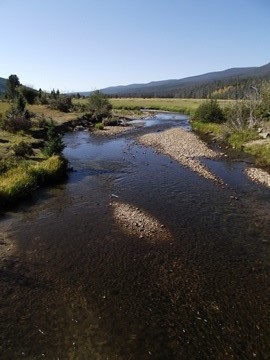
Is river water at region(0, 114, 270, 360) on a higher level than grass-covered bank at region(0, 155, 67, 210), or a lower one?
lower

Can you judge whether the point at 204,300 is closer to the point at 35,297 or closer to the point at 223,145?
the point at 35,297

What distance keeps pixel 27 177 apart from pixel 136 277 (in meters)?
16.4

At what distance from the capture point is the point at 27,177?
2934 cm

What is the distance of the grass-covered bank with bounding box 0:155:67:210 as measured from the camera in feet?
86.4

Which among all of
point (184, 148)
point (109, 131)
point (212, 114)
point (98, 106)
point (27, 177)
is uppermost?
point (27, 177)

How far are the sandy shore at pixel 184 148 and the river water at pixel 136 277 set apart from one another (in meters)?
8.30

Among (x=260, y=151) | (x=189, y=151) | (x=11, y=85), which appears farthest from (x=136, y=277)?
(x=11, y=85)

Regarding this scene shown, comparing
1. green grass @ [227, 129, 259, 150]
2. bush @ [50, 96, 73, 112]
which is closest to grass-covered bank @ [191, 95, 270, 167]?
green grass @ [227, 129, 259, 150]

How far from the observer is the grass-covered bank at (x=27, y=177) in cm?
2634

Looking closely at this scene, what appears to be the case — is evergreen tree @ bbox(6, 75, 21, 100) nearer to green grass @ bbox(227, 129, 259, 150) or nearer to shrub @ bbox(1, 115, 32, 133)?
shrub @ bbox(1, 115, 32, 133)

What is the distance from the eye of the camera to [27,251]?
19516mm

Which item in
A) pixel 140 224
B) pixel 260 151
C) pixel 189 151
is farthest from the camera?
pixel 189 151

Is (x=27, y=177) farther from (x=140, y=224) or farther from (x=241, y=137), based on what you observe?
A: (x=241, y=137)

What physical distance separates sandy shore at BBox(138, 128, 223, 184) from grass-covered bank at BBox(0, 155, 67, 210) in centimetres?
1526
